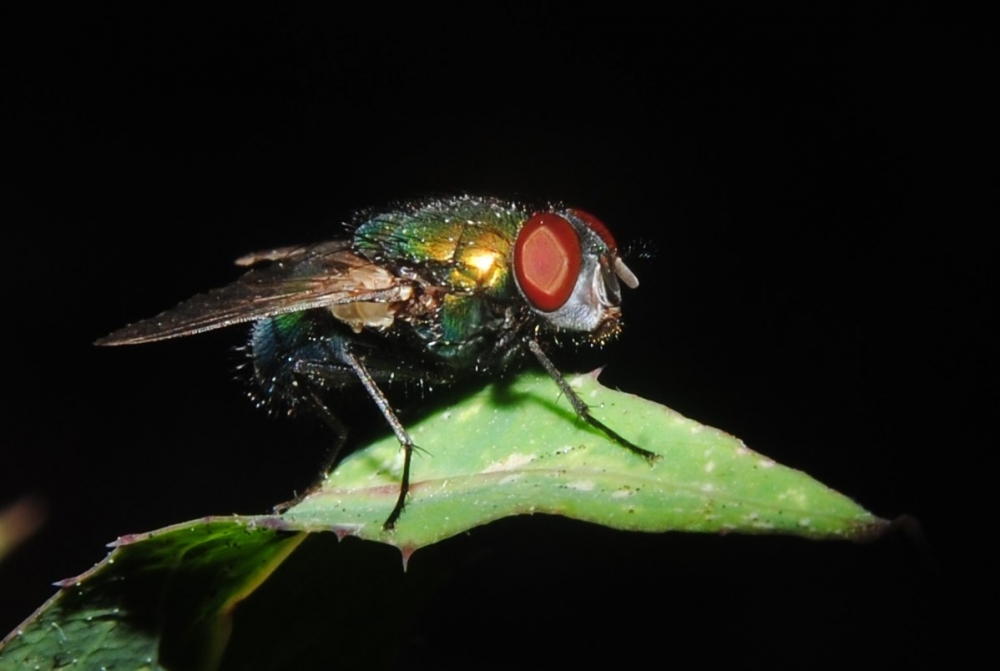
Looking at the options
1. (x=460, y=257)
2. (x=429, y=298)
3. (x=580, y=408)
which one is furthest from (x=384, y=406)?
(x=580, y=408)

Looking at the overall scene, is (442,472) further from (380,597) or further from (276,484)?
(276,484)

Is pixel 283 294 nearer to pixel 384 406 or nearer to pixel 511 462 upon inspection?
pixel 384 406

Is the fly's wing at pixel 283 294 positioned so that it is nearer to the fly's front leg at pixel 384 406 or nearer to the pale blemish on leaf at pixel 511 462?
the fly's front leg at pixel 384 406

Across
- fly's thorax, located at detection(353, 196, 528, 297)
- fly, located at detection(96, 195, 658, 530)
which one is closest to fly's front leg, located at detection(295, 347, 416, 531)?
fly, located at detection(96, 195, 658, 530)

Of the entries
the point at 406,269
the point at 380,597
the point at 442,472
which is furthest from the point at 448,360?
the point at 380,597

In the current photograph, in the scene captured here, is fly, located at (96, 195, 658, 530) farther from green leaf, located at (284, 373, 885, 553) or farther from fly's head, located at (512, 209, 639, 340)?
green leaf, located at (284, 373, 885, 553)
